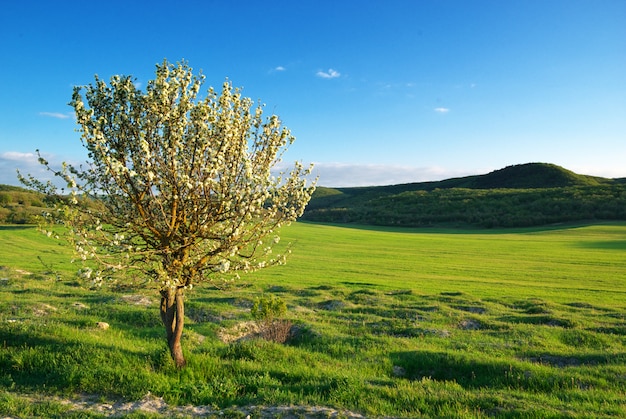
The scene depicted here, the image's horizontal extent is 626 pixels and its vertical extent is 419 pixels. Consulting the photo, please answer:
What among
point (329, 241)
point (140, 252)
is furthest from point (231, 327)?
point (329, 241)

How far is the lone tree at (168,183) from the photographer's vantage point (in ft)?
31.4

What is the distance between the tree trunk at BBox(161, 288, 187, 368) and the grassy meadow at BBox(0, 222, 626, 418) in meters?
0.31

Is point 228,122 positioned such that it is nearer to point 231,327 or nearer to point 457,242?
point 231,327

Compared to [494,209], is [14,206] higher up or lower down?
higher up

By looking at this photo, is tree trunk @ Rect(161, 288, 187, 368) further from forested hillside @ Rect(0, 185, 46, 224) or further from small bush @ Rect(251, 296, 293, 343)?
forested hillside @ Rect(0, 185, 46, 224)

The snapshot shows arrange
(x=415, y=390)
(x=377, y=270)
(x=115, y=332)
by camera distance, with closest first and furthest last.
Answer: (x=415, y=390) < (x=115, y=332) < (x=377, y=270)

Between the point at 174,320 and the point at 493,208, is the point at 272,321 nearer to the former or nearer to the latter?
the point at 174,320

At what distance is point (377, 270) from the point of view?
45438 millimetres

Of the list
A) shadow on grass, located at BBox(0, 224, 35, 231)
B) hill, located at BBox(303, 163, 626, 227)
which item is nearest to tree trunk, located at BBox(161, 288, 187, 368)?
shadow on grass, located at BBox(0, 224, 35, 231)

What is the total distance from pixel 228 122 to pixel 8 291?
20830 mm

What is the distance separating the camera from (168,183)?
9766mm

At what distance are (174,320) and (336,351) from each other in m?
5.75

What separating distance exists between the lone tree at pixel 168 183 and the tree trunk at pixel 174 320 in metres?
Answer: 0.39

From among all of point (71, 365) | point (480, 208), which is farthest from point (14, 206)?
point (480, 208)
